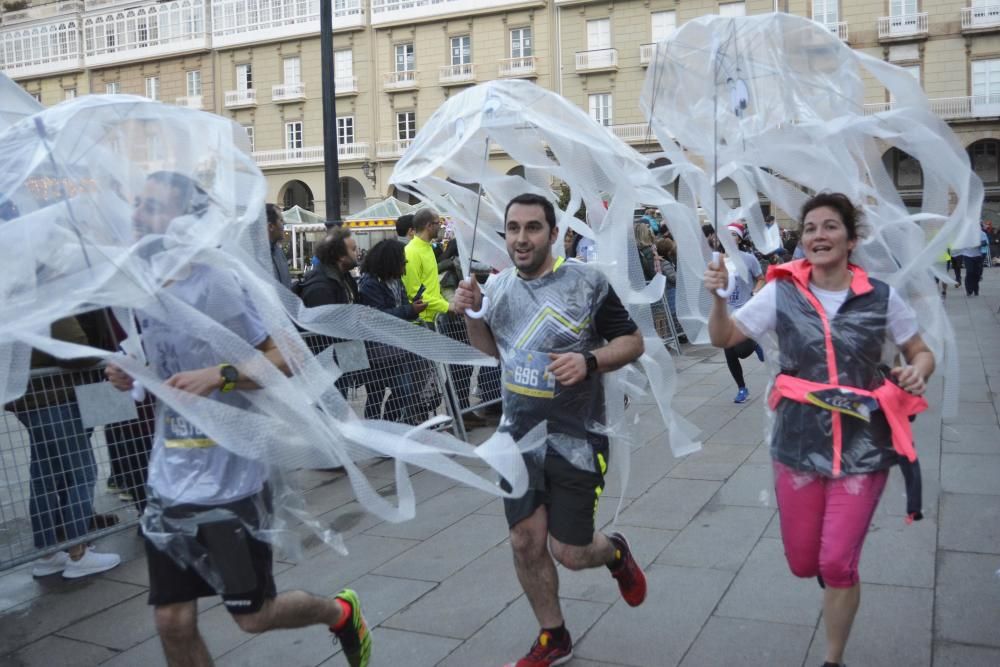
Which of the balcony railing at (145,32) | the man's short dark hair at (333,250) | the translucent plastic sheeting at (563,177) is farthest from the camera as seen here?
the balcony railing at (145,32)

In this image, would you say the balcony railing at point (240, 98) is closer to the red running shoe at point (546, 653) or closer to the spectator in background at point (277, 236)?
the spectator in background at point (277, 236)

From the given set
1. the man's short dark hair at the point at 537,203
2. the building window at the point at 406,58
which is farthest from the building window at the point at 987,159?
the man's short dark hair at the point at 537,203

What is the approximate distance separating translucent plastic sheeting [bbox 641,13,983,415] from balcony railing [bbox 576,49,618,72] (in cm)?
3479

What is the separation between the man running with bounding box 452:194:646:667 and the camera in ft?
11.0

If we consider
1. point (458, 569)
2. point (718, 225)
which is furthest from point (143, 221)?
point (458, 569)

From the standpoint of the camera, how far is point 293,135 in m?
42.4

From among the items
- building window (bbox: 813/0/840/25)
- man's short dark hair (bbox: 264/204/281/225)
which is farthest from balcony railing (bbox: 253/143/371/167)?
man's short dark hair (bbox: 264/204/281/225)

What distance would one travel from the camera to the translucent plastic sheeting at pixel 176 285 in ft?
8.11

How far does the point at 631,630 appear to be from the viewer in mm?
3717

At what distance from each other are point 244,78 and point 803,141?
43.0m

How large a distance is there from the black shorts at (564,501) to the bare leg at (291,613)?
0.71 m

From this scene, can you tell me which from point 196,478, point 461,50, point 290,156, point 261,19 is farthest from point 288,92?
point 196,478

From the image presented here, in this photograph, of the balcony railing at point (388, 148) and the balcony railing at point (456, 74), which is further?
the balcony railing at point (388, 148)

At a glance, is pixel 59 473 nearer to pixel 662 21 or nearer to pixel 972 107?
pixel 662 21
